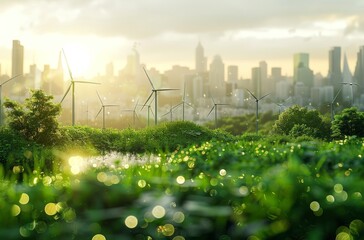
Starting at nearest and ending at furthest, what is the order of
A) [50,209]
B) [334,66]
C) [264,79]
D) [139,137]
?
1. [50,209]
2. [139,137]
3. [334,66]
4. [264,79]

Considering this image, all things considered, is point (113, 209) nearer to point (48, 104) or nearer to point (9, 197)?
point (9, 197)

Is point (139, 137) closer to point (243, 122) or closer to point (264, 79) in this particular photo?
point (243, 122)

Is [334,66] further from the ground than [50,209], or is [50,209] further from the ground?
[334,66]

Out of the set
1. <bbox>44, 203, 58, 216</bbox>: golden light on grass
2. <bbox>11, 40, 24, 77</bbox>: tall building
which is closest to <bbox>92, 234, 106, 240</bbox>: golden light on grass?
<bbox>44, 203, 58, 216</bbox>: golden light on grass

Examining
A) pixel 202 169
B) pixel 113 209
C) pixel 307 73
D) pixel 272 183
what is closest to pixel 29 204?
pixel 113 209

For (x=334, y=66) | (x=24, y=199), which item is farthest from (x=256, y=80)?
(x=24, y=199)

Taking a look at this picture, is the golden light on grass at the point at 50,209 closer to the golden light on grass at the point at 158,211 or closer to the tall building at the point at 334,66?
the golden light on grass at the point at 158,211

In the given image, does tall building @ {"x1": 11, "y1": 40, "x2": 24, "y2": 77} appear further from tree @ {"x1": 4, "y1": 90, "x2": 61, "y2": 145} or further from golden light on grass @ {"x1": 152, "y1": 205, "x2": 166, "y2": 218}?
golden light on grass @ {"x1": 152, "y1": 205, "x2": 166, "y2": 218}
